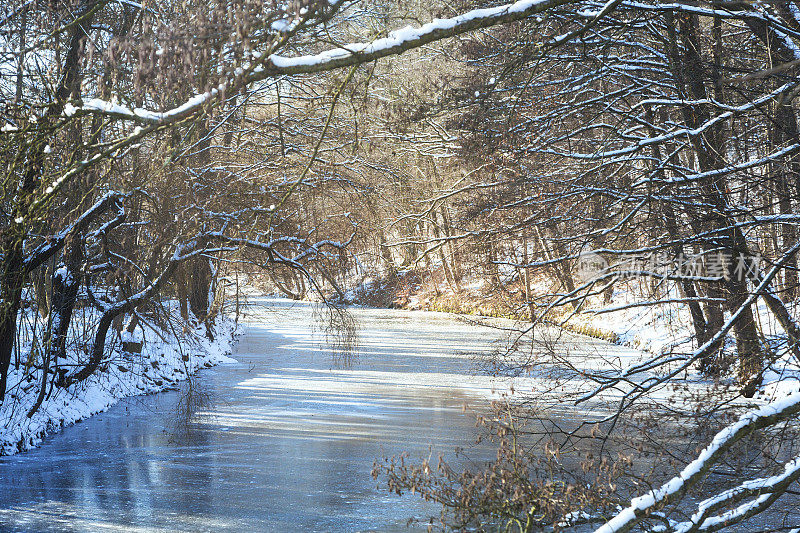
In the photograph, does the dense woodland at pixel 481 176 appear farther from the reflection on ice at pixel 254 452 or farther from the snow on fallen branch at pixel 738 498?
the reflection on ice at pixel 254 452

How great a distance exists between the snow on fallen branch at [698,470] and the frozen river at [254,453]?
441 cm

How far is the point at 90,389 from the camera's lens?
13.2m

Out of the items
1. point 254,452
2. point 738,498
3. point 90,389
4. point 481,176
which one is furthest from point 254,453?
point 738,498

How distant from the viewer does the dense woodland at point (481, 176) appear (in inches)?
157

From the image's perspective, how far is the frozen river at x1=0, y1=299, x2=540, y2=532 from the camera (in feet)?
26.2

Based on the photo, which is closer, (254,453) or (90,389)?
(254,453)

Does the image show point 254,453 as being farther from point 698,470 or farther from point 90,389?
point 698,470

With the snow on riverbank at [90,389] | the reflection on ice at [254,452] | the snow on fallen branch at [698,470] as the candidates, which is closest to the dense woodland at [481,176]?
the snow on fallen branch at [698,470]

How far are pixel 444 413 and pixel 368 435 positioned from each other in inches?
68.0

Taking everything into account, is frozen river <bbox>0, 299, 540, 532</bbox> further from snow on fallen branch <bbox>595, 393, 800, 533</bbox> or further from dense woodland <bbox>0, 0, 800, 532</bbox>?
snow on fallen branch <bbox>595, 393, 800, 533</bbox>

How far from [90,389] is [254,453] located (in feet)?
13.9

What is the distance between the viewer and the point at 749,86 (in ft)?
28.1

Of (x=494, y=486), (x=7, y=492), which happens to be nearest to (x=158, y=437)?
(x=7, y=492)

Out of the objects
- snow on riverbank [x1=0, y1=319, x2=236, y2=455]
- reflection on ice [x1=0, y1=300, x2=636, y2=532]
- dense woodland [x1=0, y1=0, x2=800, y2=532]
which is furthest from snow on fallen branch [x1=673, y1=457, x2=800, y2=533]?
snow on riverbank [x1=0, y1=319, x2=236, y2=455]
